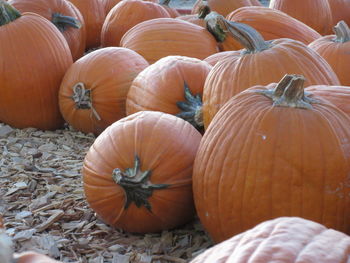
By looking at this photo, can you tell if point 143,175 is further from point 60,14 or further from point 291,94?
point 60,14

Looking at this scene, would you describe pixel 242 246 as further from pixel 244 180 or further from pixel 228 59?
pixel 228 59

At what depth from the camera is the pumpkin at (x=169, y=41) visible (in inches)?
145

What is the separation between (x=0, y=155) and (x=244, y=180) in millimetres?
1584

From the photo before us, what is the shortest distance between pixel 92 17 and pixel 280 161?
3131mm

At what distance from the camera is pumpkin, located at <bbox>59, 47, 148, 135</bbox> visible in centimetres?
326

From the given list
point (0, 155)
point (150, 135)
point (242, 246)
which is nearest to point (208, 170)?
point (150, 135)

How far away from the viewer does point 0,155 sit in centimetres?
316

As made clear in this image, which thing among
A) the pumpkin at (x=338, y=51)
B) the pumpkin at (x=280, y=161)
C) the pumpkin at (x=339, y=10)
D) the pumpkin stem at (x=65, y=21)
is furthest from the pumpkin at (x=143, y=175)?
the pumpkin at (x=339, y=10)

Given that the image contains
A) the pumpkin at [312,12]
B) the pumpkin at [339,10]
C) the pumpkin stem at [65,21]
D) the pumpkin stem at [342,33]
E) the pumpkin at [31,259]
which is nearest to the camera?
the pumpkin at [31,259]

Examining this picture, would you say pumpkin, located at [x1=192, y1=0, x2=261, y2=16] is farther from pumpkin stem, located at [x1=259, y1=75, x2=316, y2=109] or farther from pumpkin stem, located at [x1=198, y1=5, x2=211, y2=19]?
pumpkin stem, located at [x1=259, y1=75, x2=316, y2=109]

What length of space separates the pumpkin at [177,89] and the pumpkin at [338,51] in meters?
0.71

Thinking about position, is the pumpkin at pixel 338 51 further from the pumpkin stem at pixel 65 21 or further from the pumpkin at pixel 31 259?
the pumpkin at pixel 31 259

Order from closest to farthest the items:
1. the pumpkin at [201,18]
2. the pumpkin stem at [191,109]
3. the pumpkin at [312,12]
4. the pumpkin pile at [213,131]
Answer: the pumpkin pile at [213,131]
the pumpkin stem at [191,109]
the pumpkin at [201,18]
the pumpkin at [312,12]

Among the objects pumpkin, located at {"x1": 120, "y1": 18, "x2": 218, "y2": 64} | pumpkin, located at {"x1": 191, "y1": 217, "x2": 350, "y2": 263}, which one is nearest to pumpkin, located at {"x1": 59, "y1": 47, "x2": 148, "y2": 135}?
pumpkin, located at {"x1": 120, "y1": 18, "x2": 218, "y2": 64}
